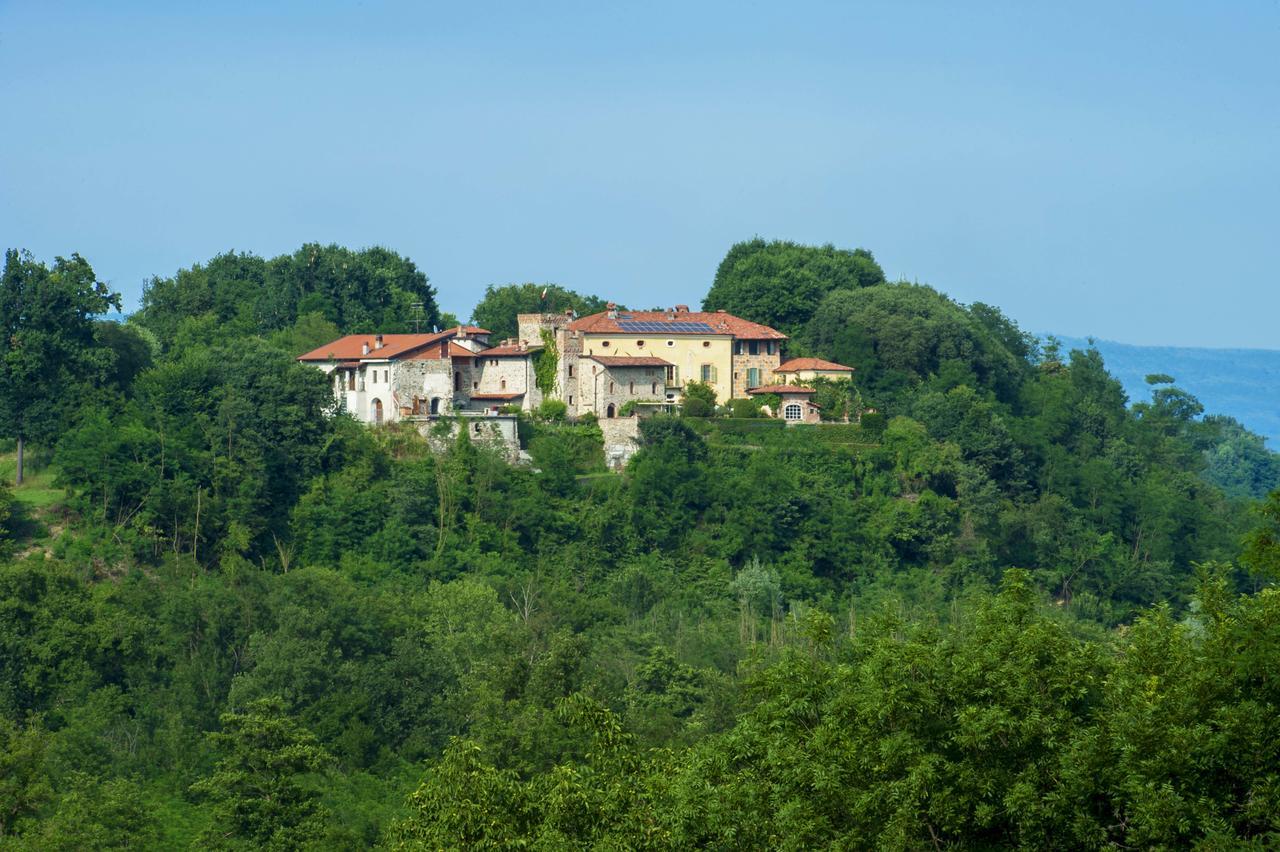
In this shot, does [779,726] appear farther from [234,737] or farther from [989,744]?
[234,737]

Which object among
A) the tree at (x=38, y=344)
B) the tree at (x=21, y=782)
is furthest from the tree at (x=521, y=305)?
the tree at (x=21, y=782)

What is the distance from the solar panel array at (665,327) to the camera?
65312mm

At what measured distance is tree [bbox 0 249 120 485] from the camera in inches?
2370

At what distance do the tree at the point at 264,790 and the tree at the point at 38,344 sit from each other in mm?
24759

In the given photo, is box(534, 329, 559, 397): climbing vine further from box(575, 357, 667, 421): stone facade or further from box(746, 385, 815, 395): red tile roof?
box(746, 385, 815, 395): red tile roof

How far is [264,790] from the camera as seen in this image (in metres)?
36.9

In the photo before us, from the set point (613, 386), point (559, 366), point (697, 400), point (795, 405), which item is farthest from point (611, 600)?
point (795, 405)

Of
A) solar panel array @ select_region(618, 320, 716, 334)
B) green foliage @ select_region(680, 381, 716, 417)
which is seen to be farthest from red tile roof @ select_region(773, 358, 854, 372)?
green foliage @ select_region(680, 381, 716, 417)

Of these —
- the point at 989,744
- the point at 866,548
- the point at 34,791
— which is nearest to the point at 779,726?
the point at 989,744

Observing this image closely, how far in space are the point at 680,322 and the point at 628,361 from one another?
3195 mm

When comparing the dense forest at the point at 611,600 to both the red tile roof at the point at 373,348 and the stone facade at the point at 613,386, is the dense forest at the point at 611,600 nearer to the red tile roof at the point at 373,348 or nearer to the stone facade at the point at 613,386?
the stone facade at the point at 613,386

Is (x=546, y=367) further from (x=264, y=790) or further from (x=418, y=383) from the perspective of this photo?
(x=264, y=790)

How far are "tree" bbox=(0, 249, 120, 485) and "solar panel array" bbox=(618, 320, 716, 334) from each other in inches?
631

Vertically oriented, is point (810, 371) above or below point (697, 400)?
above
